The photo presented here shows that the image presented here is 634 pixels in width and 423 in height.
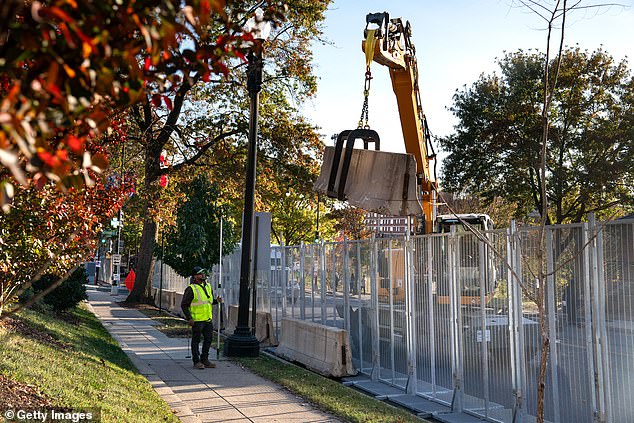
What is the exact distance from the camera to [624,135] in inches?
1036

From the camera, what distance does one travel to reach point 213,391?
36.3 feet

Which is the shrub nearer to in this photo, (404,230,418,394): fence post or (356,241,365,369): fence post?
(356,241,365,369): fence post

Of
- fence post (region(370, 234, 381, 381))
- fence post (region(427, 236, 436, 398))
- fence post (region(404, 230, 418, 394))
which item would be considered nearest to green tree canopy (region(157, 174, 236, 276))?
fence post (region(370, 234, 381, 381))

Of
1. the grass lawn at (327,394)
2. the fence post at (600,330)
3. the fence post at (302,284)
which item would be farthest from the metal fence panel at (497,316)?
the fence post at (302,284)

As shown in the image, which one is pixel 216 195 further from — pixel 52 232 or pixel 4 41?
pixel 4 41

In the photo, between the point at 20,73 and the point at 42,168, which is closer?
the point at 42,168

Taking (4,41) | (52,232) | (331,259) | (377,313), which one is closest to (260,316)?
(331,259)

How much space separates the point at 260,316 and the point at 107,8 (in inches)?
653

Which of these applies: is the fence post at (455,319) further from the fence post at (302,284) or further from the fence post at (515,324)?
the fence post at (302,284)

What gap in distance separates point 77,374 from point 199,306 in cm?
402

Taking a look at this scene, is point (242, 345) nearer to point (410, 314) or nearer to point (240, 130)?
point (410, 314)

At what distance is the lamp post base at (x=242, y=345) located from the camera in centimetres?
1502

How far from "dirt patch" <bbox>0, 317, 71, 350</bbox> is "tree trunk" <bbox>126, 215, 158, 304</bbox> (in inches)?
771

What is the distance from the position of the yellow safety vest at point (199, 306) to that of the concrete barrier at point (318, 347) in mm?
2296
